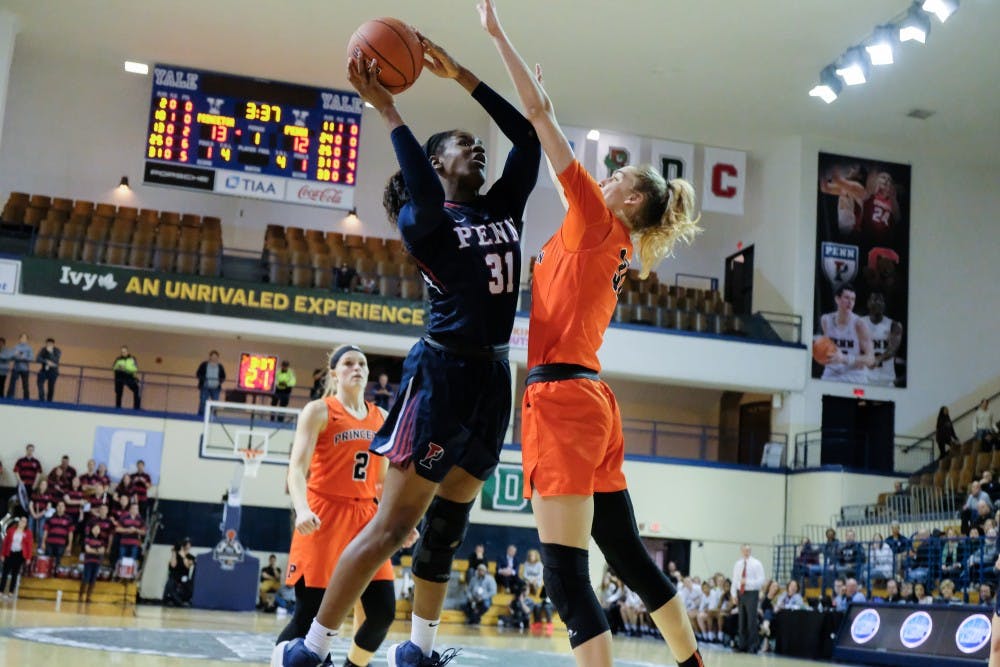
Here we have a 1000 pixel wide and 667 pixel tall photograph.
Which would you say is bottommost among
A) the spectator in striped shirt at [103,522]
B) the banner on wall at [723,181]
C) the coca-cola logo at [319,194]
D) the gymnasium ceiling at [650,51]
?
the spectator in striped shirt at [103,522]

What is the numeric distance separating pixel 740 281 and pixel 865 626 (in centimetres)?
1328

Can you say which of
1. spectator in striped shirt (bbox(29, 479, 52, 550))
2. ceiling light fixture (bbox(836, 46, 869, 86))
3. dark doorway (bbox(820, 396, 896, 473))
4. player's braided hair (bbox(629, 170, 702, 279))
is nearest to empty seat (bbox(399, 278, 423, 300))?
spectator in striped shirt (bbox(29, 479, 52, 550))

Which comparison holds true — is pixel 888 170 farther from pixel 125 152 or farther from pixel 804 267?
pixel 125 152

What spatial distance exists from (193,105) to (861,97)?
1299cm

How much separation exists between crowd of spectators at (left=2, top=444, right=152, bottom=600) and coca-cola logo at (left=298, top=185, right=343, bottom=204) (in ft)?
19.4

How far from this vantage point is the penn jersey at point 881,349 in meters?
24.8

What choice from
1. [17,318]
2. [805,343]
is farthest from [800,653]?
[17,318]

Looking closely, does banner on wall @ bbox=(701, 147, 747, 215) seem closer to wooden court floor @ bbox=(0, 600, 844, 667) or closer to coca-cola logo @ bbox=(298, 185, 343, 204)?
coca-cola logo @ bbox=(298, 185, 343, 204)

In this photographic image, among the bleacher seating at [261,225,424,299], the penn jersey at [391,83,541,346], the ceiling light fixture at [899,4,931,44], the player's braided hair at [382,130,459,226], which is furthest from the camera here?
the bleacher seating at [261,225,424,299]

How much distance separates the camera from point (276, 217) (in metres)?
25.6

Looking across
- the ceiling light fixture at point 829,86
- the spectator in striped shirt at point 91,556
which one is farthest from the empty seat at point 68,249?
the ceiling light fixture at point 829,86

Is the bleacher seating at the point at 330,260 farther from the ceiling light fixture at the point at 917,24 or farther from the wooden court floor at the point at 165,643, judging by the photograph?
the ceiling light fixture at the point at 917,24

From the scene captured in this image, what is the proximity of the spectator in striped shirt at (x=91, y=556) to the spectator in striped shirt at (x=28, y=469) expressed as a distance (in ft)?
6.88

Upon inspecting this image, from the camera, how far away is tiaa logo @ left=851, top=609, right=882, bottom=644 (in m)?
14.3
